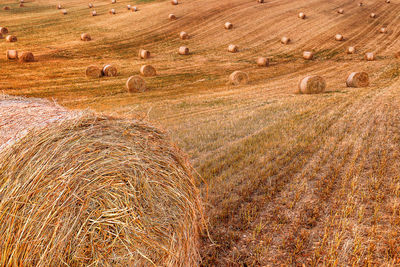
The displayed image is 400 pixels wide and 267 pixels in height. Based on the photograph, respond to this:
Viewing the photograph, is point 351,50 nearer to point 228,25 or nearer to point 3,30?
point 228,25

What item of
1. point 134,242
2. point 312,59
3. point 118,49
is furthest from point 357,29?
point 134,242

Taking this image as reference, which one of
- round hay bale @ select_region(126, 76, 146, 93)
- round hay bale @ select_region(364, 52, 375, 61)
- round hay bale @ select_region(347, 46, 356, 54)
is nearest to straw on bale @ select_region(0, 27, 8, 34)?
round hay bale @ select_region(126, 76, 146, 93)

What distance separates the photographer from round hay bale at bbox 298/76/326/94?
13711mm

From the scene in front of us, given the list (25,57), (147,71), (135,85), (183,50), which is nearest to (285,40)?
(183,50)

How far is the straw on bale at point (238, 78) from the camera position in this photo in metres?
17.6

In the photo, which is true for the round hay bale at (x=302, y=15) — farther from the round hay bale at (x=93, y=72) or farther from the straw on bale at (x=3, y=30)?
the straw on bale at (x=3, y=30)

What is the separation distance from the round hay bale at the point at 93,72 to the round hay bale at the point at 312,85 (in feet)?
46.5

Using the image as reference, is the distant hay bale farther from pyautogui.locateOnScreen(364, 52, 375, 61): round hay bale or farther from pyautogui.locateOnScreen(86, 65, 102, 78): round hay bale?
pyautogui.locateOnScreen(364, 52, 375, 61): round hay bale

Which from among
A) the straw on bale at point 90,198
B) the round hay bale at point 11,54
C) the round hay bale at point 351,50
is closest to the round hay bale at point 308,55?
the round hay bale at point 351,50

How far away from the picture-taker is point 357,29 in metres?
32.7

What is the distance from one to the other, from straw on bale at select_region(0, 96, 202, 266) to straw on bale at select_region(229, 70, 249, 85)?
15317 millimetres

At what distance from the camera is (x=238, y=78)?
17766mm

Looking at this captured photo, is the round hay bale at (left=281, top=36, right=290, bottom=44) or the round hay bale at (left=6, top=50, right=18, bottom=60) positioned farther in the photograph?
the round hay bale at (left=281, top=36, right=290, bottom=44)

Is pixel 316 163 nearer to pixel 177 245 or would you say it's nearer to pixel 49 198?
pixel 177 245
